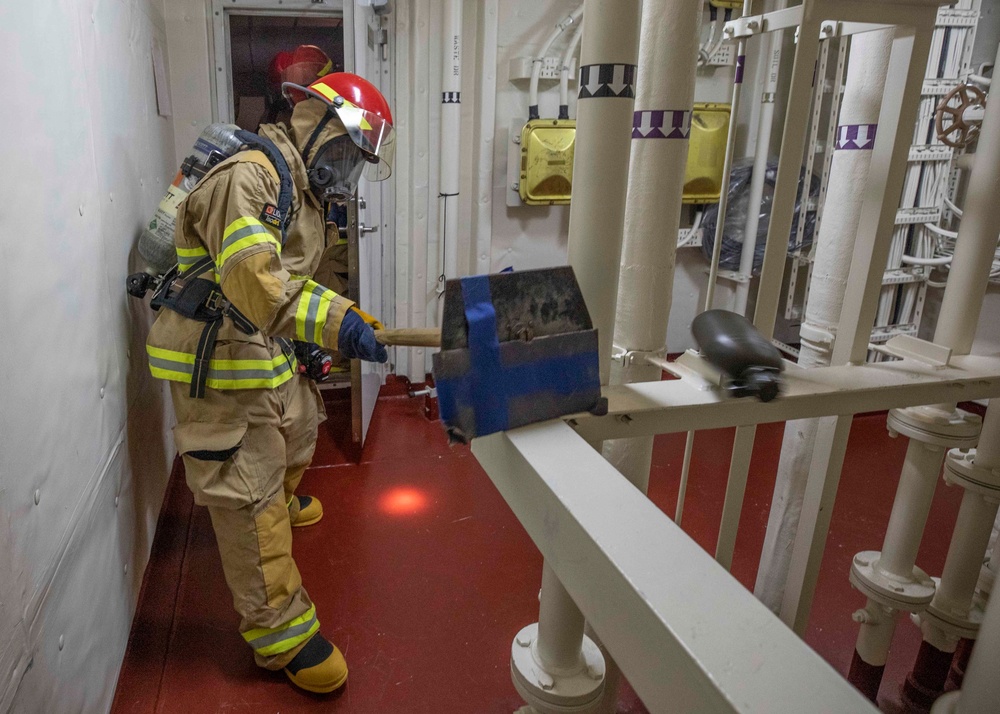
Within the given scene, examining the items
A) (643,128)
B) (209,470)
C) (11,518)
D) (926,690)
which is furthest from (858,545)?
(11,518)

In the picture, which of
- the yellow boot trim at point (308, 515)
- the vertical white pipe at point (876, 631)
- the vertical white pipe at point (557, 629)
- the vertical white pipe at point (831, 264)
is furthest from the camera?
the yellow boot trim at point (308, 515)

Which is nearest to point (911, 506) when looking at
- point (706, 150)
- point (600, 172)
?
point (600, 172)

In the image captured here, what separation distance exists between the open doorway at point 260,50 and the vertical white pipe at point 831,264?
403 cm

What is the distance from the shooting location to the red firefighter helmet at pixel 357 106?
7.35ft

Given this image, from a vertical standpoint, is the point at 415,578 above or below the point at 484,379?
below

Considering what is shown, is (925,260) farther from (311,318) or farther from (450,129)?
(311,318)

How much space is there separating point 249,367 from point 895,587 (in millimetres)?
1813

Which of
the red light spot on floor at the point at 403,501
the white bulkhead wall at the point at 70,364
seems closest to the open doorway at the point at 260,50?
the white bulkhead wall at the point at 70,364

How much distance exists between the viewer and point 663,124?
4.02 feet

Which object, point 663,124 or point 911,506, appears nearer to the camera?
point 663,124

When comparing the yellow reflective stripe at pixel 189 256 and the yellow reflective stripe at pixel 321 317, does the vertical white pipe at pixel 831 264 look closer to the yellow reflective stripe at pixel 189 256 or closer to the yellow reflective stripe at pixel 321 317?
the yellow reflective stripe at pixel 321 317

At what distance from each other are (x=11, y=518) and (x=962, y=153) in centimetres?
471

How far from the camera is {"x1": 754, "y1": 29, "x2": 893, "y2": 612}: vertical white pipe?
1521mm

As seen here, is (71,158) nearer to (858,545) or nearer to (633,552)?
(633,552)
